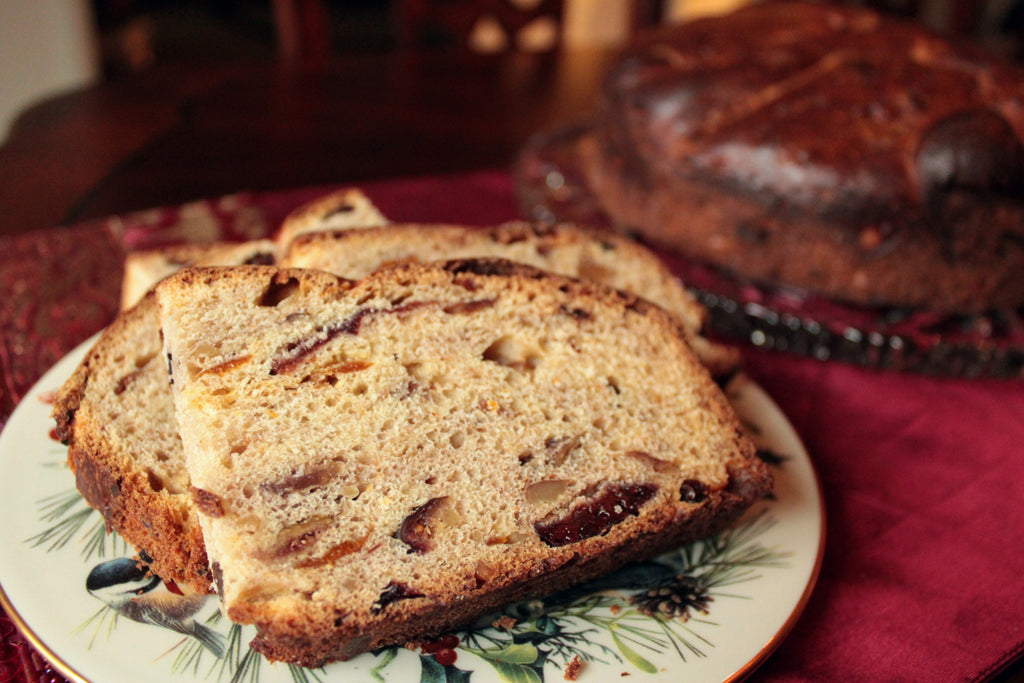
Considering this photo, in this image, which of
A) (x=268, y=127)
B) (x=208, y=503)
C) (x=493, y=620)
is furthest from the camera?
(x=268, y=127)

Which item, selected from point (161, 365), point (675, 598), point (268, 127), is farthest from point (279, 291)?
point (268, 127)

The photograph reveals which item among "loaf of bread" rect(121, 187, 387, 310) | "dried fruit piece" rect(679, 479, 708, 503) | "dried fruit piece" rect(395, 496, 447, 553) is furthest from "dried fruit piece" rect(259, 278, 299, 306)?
"dried fruit piece" rect(679, 479, 708, 503)

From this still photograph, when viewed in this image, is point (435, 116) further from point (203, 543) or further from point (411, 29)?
point (203, 543)

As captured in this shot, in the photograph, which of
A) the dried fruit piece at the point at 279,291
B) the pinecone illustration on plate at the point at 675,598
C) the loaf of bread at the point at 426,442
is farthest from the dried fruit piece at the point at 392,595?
the dried fruit piece at the point at 279,291

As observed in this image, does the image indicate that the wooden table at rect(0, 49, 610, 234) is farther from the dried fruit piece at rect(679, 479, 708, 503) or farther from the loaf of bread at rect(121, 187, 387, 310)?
the dried fruit piece at rect(679, 479, 708, 503)

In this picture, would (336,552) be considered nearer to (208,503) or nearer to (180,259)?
(208,503)

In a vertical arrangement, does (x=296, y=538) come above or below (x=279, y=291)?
below

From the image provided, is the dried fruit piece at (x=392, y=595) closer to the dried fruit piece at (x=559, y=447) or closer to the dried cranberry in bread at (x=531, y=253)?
the dried fruit piece at (x=559, y=447)
